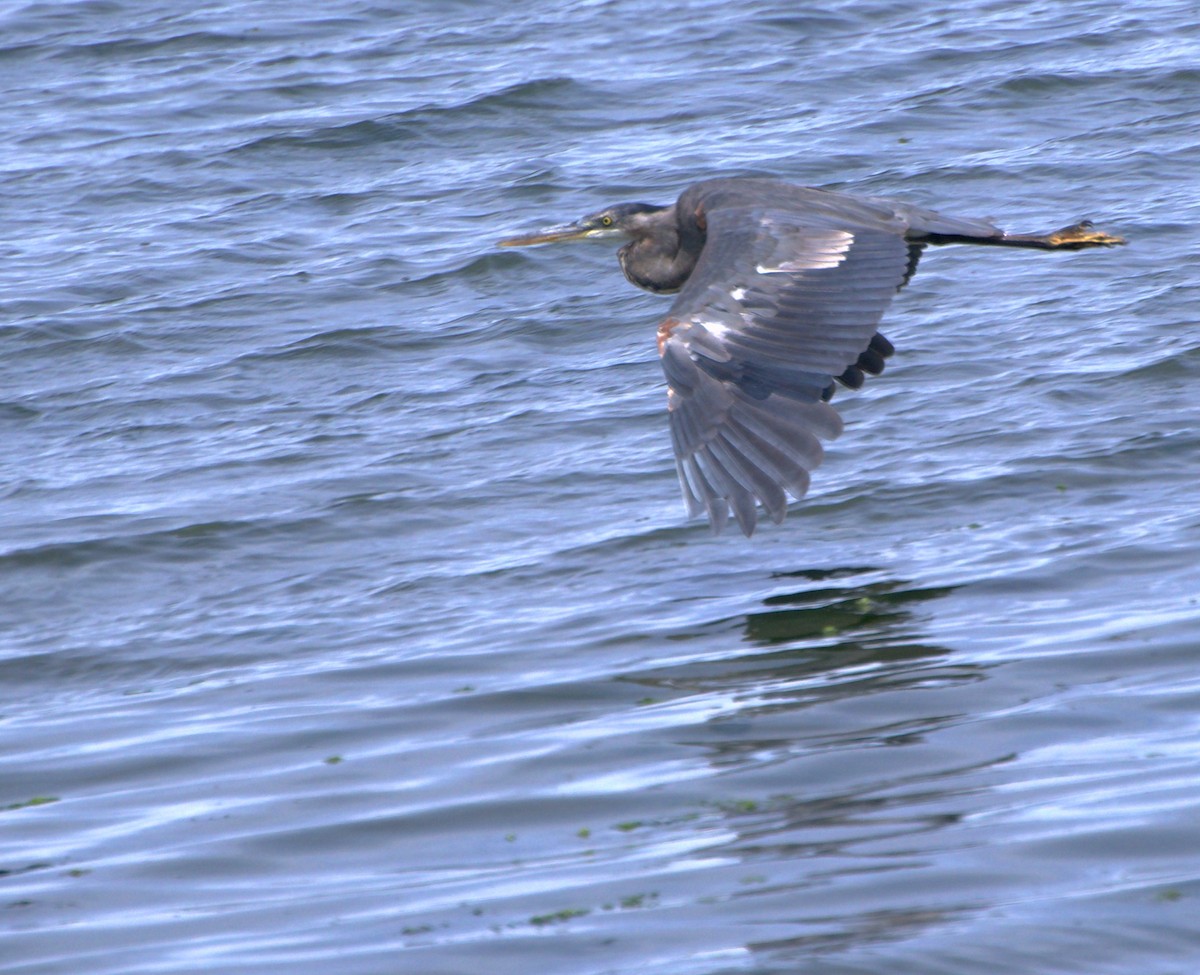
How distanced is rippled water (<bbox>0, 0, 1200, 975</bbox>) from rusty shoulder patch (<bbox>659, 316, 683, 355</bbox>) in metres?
0.90

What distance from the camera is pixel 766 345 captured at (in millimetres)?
6309

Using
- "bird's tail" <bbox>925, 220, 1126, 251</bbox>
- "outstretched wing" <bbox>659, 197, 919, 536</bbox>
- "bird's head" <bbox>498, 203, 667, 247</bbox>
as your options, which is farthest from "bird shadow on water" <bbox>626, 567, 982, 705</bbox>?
"bird's head" <bbox>498, 203, 667, 247</bbox>

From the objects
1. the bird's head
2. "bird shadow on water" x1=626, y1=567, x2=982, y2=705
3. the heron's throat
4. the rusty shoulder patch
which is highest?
the rusty shoulder patch

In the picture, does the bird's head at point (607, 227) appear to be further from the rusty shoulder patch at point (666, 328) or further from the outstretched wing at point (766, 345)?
the rusty shoulder patch at point (666, 328)

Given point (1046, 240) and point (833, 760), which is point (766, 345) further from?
point (1046, 240)

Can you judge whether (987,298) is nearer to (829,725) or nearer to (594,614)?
(594,614)

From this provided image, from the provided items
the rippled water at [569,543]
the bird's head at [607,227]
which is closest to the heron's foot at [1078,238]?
the rippled water at [569,543]

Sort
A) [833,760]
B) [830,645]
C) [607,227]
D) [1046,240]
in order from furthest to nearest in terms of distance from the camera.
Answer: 1. [607,227]
2. [1046,240]
3. [830,645]
4. [833,760]

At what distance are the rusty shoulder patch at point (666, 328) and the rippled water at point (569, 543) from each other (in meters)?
0.90

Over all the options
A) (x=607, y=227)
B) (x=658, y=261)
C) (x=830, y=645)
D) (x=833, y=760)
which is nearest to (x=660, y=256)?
(x=658, y=261)

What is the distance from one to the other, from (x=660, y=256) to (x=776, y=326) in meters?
2.49

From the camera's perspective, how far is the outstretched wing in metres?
5.84

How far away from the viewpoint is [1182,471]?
7.50 m

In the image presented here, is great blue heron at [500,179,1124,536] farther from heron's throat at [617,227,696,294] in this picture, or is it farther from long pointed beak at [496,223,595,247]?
long pointed beak at [496,223,595,247]
